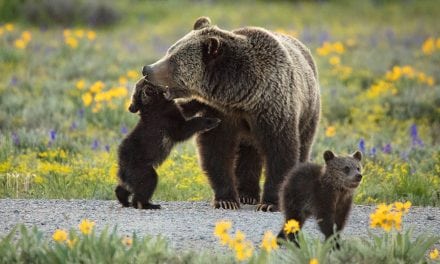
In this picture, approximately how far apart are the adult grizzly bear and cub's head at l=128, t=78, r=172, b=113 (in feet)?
0.20

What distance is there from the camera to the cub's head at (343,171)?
566cm

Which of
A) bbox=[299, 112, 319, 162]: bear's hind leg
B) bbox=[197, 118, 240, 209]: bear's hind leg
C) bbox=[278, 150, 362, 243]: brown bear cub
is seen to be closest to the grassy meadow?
bbox=[299, 112, 319, 162]: bear's hind leg

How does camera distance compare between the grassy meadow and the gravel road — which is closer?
the gravel road

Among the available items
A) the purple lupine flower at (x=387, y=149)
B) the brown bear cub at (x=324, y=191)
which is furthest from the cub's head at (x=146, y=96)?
the purple lupine flower at (x=387, y=149)

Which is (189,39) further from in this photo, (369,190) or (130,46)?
(130,46)

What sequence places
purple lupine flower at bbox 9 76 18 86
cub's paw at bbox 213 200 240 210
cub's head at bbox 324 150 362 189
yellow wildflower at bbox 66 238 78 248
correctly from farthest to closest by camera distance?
purple lupine flower at bbox 9 76 18 86, cub's paw at bbox 213 200 240 210, cub's head at bbox 324 150 362 189, yellow wildflower at bbox 66 238 78 248

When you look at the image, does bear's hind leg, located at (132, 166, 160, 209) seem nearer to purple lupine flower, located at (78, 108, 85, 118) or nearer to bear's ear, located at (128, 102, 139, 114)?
bear's ear, located at (128, 102, 139, 114)

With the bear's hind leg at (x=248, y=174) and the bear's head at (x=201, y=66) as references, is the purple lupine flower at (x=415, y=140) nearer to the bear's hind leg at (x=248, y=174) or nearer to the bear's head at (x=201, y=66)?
the bear's hind leg at (x=248, y=174)

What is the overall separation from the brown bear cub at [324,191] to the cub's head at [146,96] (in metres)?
1.68

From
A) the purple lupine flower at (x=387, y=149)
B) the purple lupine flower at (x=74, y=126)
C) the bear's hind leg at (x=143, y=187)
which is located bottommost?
the bear's hind leg at (x=143, y=187)

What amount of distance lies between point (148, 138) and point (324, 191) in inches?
74.7

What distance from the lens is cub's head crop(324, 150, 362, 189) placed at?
5662 mm

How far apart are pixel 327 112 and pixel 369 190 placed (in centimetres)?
449

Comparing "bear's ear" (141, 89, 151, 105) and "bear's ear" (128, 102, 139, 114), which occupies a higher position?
"bear's ear" (141, 89, 151, 105)
